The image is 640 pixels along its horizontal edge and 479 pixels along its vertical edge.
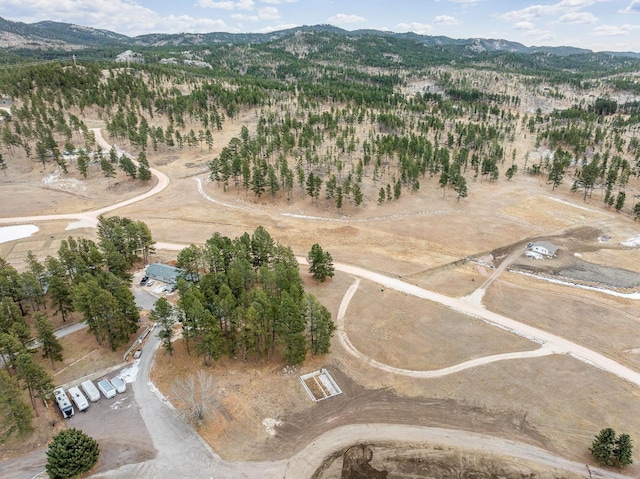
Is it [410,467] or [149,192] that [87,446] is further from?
[149,192]

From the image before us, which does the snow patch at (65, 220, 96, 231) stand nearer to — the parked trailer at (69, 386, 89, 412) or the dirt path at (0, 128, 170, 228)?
the dirt path at (0, 128, 170, 228)

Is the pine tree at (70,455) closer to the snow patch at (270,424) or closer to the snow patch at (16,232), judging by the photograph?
the snow patch at (270,424)

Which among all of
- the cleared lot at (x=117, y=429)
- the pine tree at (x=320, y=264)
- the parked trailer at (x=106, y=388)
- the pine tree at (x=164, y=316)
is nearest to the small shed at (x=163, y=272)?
the pine tree at (x=164, y=316)

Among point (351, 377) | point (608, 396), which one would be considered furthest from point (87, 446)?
point (608, 396)

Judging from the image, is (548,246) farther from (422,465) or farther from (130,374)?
(130,374)

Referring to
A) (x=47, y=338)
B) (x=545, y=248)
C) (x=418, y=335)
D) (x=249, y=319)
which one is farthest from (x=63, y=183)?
(x=545, y=248)

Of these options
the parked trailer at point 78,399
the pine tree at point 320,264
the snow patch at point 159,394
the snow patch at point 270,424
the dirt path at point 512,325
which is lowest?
the snow patch at point 270,424
